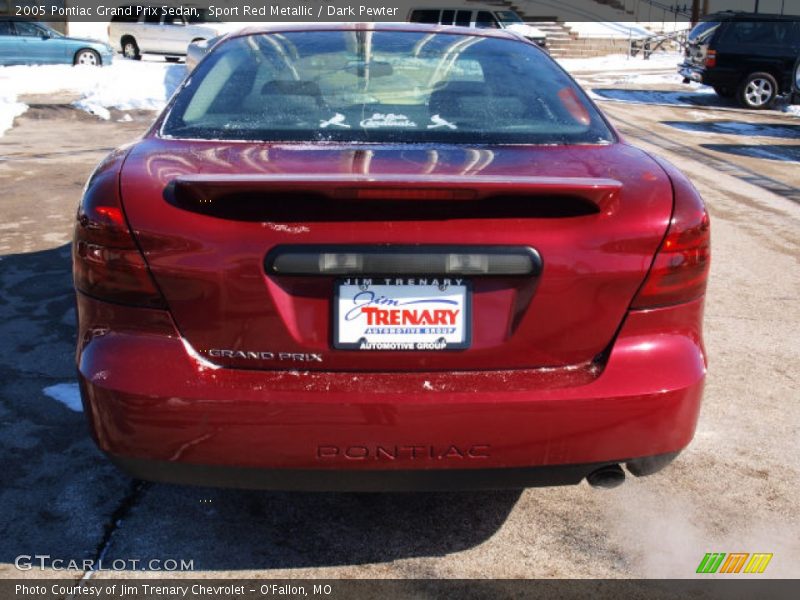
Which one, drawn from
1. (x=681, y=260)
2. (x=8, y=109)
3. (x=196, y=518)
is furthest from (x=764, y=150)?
(x=196, y=518)

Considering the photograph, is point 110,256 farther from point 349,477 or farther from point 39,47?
point 39,47

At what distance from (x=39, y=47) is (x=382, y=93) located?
858 inches

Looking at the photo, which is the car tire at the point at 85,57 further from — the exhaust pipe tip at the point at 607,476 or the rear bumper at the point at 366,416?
the exhaust pipe tip at the point at 607,476

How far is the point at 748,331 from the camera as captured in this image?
500 cm

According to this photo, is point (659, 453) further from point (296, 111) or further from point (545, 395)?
point (296, 111)

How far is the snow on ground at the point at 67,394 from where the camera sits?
12.7 ft

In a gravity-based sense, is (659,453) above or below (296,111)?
below

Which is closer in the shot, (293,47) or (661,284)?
(661,284)

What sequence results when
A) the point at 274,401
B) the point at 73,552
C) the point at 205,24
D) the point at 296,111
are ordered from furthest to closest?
1. the point at 205,24
2. the point at 296,111
3. the point at 73,552
4. the point at 274,401

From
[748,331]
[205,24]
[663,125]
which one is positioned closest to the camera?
[748,331]

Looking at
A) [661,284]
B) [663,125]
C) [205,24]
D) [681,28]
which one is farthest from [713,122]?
[681,28]

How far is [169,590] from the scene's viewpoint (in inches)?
106

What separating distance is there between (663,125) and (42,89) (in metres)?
10.4

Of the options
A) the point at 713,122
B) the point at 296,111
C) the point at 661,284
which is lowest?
the point at 713,122
